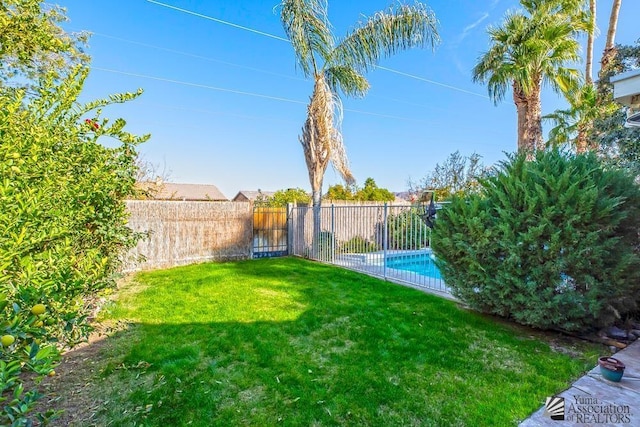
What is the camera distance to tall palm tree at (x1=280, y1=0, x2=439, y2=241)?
886 centimetres

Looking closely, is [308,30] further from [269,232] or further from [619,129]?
[619,129]

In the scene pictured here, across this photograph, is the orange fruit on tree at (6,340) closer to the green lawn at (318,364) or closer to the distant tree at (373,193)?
the green lawn at (318,364)

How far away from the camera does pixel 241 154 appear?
16.1m

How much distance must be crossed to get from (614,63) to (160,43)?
1293 centimetres

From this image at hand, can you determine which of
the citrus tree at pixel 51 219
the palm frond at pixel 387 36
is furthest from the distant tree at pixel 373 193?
the citrus tree at pixel 51 219

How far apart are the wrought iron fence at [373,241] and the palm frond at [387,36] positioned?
446 centimetres

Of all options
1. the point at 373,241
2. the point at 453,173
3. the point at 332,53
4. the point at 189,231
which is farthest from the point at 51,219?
the point at 453,173

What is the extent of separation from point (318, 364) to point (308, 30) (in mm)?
8822

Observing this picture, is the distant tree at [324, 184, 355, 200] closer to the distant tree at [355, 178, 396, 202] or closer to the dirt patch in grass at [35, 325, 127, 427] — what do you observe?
the distant tree at [355, 178, 396, 202]

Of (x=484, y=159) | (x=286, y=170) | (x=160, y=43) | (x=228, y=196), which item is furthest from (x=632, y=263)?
(x=228, y=196)

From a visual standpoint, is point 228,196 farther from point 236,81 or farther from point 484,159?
point 484,159

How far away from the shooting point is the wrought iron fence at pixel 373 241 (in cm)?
654
